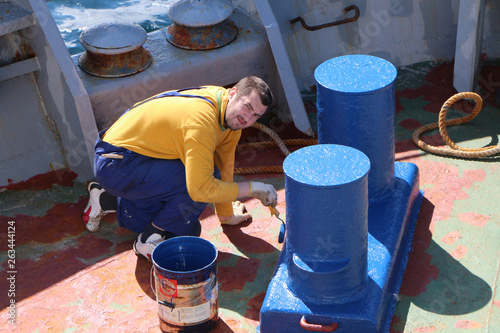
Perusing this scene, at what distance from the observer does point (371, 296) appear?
2875mm

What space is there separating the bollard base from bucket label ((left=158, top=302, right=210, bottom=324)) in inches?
10.2

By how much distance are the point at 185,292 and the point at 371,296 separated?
819mm

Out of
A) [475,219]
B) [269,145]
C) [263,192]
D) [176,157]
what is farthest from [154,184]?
[475,219]

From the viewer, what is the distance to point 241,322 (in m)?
3.08

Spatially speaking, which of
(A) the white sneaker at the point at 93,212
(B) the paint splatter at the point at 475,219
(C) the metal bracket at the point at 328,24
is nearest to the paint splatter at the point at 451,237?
(B) the paint splatter at the point at 475,219

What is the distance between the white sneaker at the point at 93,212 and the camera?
12.4 ft

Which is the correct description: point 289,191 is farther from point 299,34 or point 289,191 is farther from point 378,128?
point 299,34

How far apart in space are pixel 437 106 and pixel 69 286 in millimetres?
2961

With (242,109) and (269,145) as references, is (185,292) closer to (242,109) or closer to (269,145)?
(242,109)

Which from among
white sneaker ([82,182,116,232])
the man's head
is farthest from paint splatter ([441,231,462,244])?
white sneaker ([82,182,116,232])

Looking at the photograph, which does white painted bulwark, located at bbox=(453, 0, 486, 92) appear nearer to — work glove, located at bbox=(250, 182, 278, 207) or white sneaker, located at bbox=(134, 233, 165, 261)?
work glove, located at bbox=(250, 182, 278, 207)

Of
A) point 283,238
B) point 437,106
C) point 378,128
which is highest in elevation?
point 378,128

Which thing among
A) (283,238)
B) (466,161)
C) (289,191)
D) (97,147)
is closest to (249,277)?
(283,238)

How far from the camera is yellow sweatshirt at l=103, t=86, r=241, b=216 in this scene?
3059 mm
